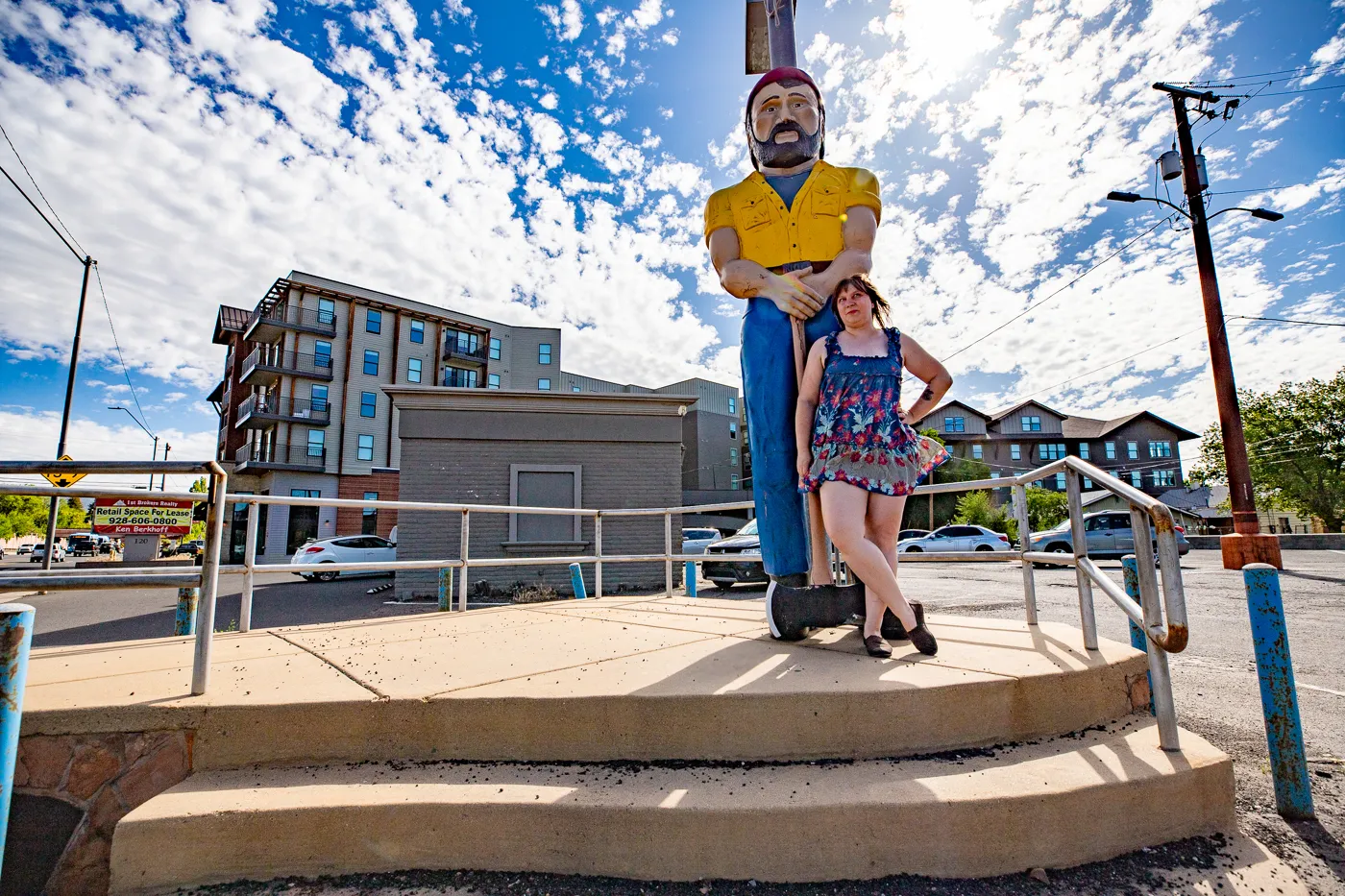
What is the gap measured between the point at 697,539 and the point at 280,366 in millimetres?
26757

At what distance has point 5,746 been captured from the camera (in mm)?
1734

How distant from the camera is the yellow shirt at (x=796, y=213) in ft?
10.4

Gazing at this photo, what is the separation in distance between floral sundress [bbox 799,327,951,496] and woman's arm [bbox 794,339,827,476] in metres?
0.02

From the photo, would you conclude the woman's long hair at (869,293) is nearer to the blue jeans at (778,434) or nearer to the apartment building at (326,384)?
the blue jeans at (778,434)

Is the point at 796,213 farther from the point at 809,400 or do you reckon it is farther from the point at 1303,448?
the point at 1303,448

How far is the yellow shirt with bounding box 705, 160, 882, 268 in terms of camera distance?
3.18m

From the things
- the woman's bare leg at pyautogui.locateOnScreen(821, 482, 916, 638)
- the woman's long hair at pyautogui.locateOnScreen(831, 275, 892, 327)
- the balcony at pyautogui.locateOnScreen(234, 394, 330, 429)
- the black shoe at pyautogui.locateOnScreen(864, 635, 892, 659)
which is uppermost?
the balcony at pyautogui.locateOnScreen(234, 394, 330, 429)

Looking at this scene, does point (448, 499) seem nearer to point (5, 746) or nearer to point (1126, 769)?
point (5, 746)

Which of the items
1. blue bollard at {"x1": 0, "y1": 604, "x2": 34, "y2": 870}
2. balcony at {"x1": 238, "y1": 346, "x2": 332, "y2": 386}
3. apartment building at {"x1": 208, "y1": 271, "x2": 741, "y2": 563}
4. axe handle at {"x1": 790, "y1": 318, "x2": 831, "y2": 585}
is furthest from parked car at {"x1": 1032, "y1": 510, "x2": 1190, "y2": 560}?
balcony at {"x1": 238, "y1": 346, "x2": 332, "y2": 386}

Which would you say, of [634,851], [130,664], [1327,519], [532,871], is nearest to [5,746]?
[130,664]

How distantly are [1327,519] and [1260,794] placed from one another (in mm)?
47406

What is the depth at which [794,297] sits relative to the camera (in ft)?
10.2

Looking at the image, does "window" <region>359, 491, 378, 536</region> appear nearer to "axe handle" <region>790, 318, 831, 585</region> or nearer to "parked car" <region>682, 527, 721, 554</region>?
"parked car" <region>682, 527, 721, 554</region>

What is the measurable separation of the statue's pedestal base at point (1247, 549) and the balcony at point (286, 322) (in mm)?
38626
